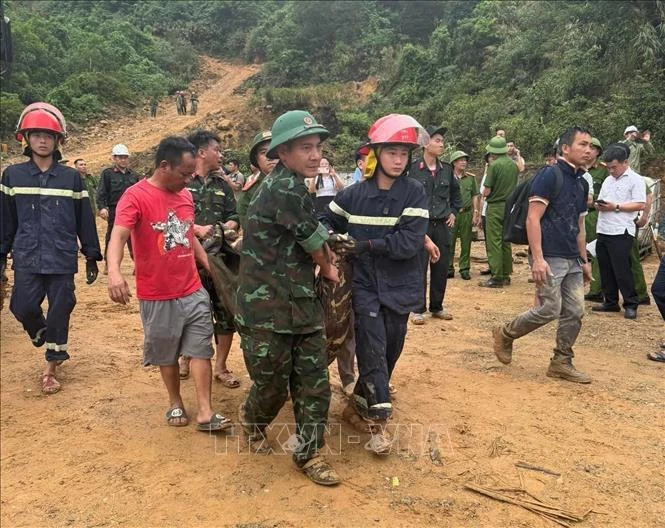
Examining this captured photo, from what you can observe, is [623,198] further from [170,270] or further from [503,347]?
[170,270]

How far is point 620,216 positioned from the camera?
6.51m

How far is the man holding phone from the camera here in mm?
4500

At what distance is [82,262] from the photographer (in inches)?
421

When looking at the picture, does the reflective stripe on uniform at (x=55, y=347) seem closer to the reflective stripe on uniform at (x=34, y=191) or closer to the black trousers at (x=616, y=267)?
the reflective stripe on uniform at (x=34, y=191)

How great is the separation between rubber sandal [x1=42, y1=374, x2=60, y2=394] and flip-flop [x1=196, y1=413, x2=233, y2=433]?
1524 mm

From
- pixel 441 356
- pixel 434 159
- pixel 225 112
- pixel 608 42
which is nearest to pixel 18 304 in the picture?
pixel 441 356

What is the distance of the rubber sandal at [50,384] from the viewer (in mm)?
4570

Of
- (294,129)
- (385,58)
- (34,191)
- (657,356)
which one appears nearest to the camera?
(294,129)

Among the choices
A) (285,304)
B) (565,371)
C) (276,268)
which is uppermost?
(276,268)

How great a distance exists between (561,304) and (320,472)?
256cm

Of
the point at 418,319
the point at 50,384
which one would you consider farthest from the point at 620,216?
the point at 50,384

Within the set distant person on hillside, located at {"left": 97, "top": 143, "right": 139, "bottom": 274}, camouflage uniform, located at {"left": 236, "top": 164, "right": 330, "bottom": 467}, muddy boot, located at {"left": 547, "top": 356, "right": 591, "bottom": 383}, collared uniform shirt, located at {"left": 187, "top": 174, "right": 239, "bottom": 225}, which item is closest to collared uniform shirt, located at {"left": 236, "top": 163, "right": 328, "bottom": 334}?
camouflage uniform, located at {"left": 236, "top": 164, "right": 330, "bottom": 467}

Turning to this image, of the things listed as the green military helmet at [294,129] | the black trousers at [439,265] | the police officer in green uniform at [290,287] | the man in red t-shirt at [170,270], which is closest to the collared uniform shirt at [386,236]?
the police officer in green uniform at [290,287]

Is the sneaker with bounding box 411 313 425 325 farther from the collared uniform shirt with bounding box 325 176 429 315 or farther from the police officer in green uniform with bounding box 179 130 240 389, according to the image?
the collared uniform shirt with bounding box 325 176 429 315
